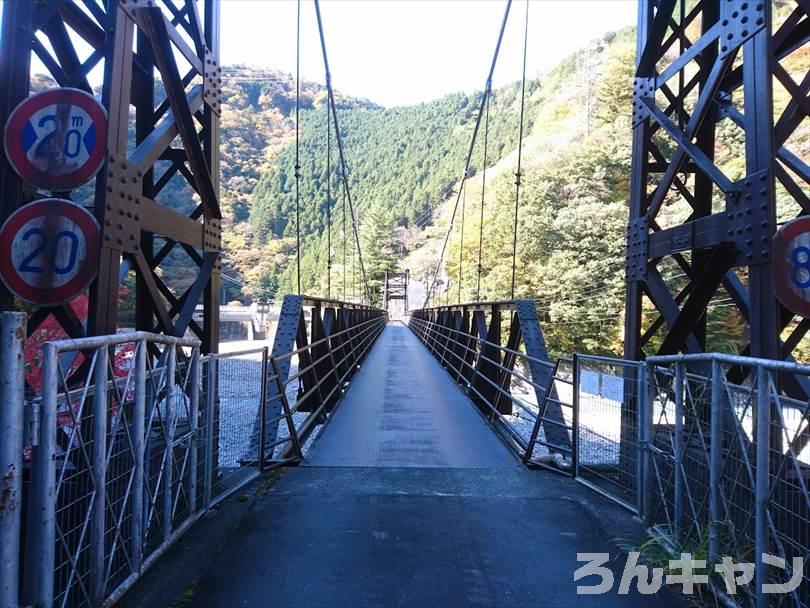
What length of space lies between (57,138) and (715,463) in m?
3.14

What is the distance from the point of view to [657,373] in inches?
112

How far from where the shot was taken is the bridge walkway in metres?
2.13

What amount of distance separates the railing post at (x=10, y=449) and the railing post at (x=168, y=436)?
892 millimetres

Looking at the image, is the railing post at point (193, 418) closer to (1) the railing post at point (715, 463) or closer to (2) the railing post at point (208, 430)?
(2) the railing post at point (208, 430)

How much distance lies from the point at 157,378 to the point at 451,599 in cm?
157

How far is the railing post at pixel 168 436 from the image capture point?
7.73ft

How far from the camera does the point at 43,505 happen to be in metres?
1.55

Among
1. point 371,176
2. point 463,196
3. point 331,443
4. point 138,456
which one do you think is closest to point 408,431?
point 331,443

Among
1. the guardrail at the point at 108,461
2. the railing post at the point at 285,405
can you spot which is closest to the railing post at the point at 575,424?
the railing post at the point at 285,405

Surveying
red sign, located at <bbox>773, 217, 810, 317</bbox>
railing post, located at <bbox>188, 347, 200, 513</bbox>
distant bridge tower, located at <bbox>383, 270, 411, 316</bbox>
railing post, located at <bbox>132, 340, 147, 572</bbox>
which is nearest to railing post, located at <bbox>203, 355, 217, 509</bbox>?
railing post, located at <bbox>188, 347, 200, 513</bbox>

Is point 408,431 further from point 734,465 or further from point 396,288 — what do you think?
point 396,288

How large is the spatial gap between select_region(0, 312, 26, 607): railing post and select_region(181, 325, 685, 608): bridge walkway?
2.48 ft

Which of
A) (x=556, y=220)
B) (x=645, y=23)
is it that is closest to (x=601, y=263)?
→ (x=556, y=220)

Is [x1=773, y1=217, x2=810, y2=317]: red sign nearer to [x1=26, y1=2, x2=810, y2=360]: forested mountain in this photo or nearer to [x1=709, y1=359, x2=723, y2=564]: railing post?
[x1=709, y1=359, x2=723, y2=564]: railing post
